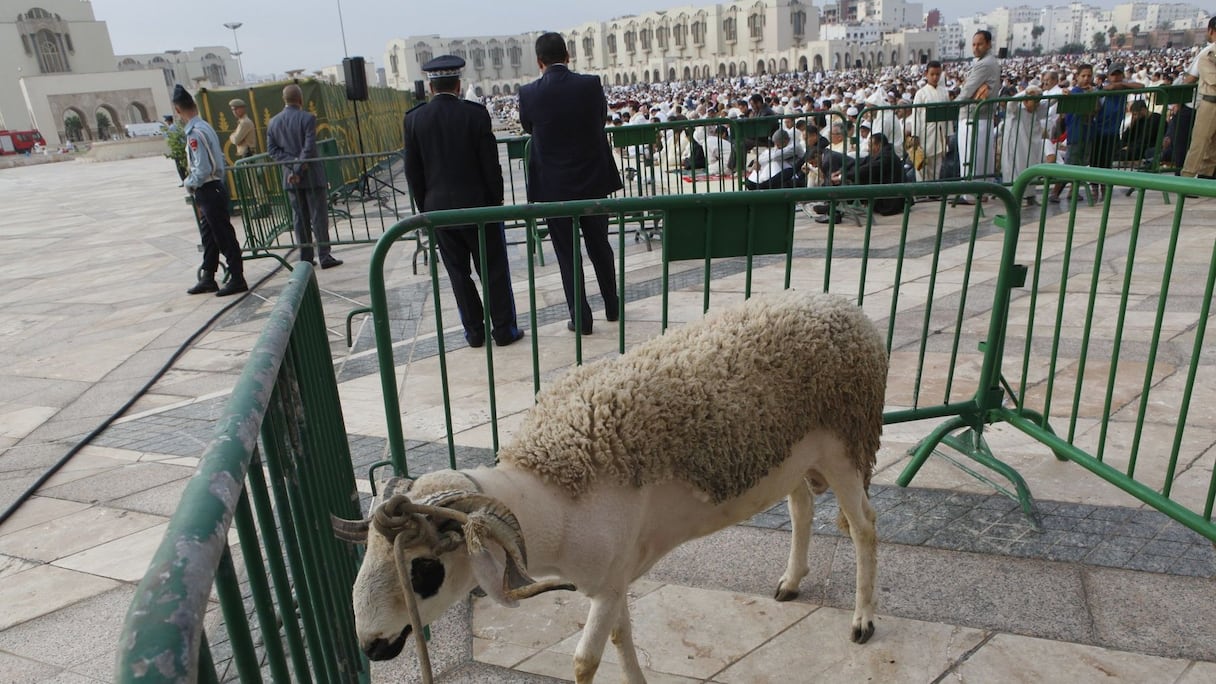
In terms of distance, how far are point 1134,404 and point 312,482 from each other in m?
4.01

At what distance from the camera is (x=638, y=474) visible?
1967 millimetres

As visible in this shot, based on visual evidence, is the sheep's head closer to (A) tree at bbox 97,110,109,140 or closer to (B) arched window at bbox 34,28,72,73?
(A) tree at bbox 97,110,109,140

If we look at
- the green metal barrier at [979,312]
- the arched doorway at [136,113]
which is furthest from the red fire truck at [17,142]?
the green metal barrier at [979,312]

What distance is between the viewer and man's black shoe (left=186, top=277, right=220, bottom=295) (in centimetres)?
819

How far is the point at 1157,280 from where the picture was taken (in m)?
5.98

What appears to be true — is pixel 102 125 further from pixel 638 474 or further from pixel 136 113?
pixel 638 474

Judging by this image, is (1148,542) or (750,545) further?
(750,545)

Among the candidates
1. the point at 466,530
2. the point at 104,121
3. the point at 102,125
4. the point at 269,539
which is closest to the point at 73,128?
the point at 102,125

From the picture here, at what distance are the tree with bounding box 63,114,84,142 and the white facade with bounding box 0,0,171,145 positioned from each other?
290mm

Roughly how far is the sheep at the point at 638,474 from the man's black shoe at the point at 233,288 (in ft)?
23.4

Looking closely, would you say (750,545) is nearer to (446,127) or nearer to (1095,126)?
(446,127)

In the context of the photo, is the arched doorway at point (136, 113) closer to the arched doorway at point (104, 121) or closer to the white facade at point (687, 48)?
the arched doorway at point (104, 121)

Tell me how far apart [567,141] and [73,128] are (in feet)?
235

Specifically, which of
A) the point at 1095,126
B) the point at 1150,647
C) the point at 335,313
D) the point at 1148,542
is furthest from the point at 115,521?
the point at 1095,126
